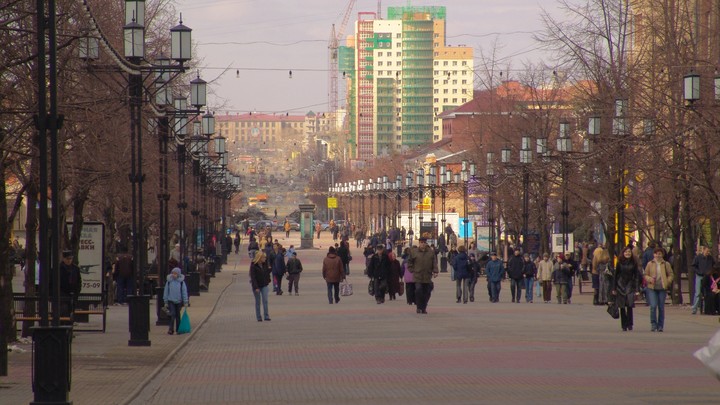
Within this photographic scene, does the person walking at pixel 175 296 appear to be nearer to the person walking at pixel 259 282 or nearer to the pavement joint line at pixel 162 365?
the pavement joint line at pixel 162 365

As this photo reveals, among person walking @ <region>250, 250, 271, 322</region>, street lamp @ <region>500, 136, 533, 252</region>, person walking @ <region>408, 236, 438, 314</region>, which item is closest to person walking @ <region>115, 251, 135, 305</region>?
person walking @ <region>250, 250, 271, 322</region>

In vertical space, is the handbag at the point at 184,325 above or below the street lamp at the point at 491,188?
below

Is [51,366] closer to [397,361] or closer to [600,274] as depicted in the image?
[397,361]

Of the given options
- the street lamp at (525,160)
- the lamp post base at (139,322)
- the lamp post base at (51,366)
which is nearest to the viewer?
the lamp post base at (51,366)

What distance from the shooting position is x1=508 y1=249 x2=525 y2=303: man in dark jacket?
38375 mm

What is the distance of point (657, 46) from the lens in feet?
125

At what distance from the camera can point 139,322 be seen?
78.4 feet

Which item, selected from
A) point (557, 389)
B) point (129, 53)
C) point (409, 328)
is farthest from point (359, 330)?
point (557, 389)

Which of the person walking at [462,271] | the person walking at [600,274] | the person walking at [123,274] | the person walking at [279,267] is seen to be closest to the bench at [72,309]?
the person walking at [123,274]

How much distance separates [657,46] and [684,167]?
217 inches

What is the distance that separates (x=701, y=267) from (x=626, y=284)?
734 centimetres

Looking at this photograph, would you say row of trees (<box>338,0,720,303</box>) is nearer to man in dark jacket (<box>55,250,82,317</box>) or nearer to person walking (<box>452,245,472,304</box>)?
person walking (<box>452,245,472,304</box>)

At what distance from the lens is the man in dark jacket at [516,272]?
3838 cm

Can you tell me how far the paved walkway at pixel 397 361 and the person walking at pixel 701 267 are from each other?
2.04 feet
